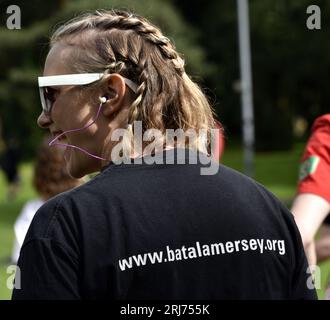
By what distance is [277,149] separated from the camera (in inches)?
1683

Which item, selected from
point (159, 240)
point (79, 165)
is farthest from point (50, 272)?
point (79, 165)

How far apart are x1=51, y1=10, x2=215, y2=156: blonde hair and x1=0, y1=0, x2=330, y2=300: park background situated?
28.0m

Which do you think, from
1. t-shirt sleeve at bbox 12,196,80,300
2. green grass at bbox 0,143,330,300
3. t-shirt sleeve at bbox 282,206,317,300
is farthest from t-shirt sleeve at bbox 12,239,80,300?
green grass at bbox 0,143,330,300

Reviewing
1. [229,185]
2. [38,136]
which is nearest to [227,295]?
[229,185]

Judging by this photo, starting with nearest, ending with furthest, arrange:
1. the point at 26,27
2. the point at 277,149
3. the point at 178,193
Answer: the point at 178,193 → the point at 26,27 → the point at 277,149

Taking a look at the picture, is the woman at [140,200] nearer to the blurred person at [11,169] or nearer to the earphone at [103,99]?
the earphone at [103,99]

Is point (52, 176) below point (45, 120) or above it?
below

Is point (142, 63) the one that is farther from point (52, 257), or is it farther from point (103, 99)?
point (52, 257)

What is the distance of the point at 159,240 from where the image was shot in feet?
6.37

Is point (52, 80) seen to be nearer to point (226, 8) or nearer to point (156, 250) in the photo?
point (156, 250)

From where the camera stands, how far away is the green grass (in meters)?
10.5

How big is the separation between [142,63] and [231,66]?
3842 cm

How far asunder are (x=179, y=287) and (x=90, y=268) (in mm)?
234

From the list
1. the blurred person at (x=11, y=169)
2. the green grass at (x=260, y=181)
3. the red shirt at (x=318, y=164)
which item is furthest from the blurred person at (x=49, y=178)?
the blurred person at (x=11, y=169)
